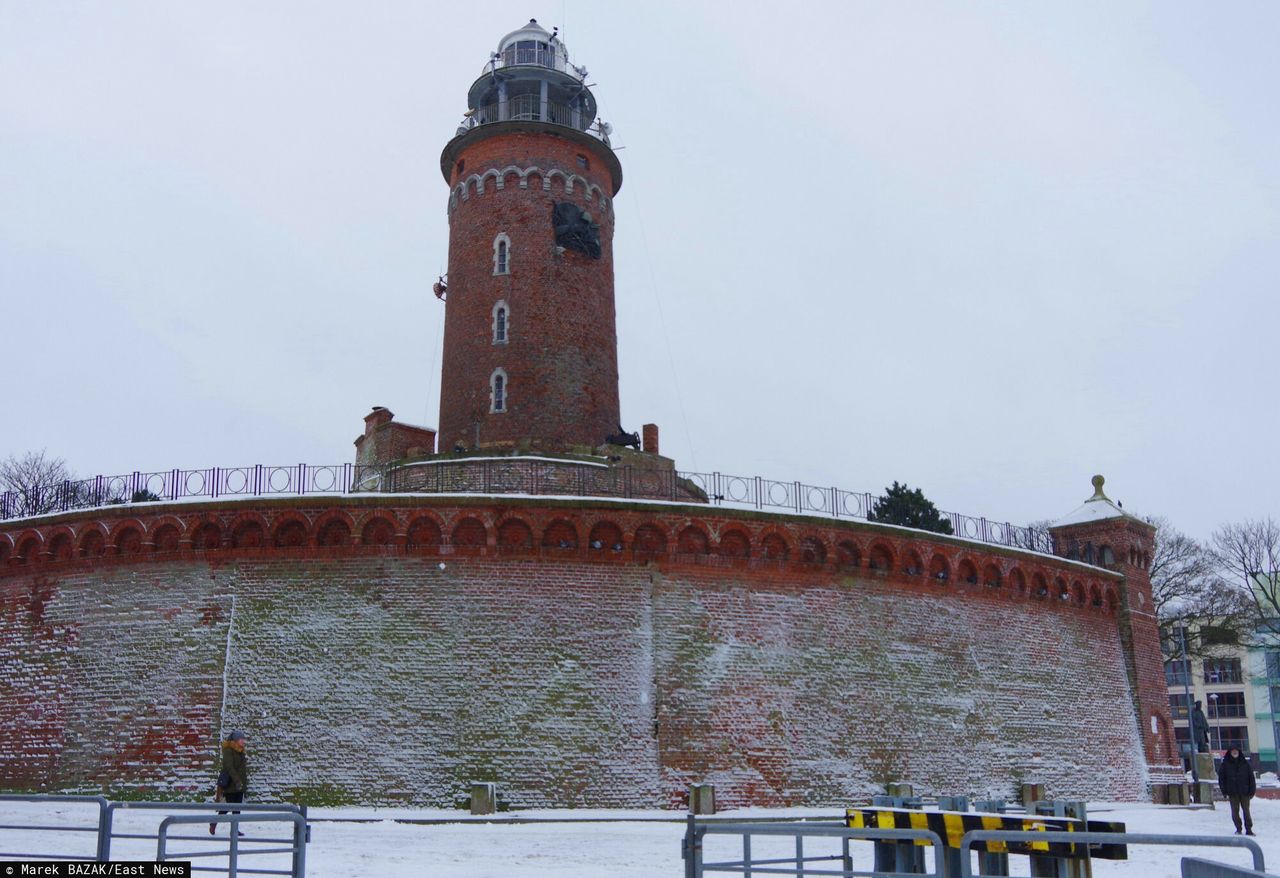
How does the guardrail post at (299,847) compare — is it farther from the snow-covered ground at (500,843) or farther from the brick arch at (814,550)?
the brick arch at (814,550)

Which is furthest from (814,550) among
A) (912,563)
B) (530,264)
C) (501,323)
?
(530,264)

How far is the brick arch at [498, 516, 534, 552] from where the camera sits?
2388 centimetres

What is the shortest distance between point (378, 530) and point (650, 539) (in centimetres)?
533

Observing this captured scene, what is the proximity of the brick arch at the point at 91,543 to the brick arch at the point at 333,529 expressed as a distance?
442 centimetres

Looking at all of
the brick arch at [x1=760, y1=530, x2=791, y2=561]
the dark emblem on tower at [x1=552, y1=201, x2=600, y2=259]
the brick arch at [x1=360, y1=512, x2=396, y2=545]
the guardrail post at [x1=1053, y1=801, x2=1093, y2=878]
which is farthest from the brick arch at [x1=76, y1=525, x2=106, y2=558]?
the guardrail post at [x1=1053, y1=801, x2=1093, y2=878]

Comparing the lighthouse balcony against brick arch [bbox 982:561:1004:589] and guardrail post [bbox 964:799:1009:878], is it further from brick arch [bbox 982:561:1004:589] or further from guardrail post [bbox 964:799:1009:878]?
guardrail post [bbox 964:799:1009:878]

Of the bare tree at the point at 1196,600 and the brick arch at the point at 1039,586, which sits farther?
the bare tree at the point at 1196,600

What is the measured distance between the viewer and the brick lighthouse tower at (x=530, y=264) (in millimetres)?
29906

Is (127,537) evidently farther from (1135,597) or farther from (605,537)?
(1135,597)

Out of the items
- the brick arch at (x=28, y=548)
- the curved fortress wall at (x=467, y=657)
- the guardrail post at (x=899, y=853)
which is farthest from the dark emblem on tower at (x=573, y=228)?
the guardrail post at (x=899, y=853)

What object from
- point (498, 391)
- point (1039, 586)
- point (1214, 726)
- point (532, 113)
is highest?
point (532, 113)

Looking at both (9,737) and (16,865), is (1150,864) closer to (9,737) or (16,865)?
(16,865)

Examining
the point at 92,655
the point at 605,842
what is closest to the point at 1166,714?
the point at 605,842

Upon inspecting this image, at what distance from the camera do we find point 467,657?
22859 millimetres
